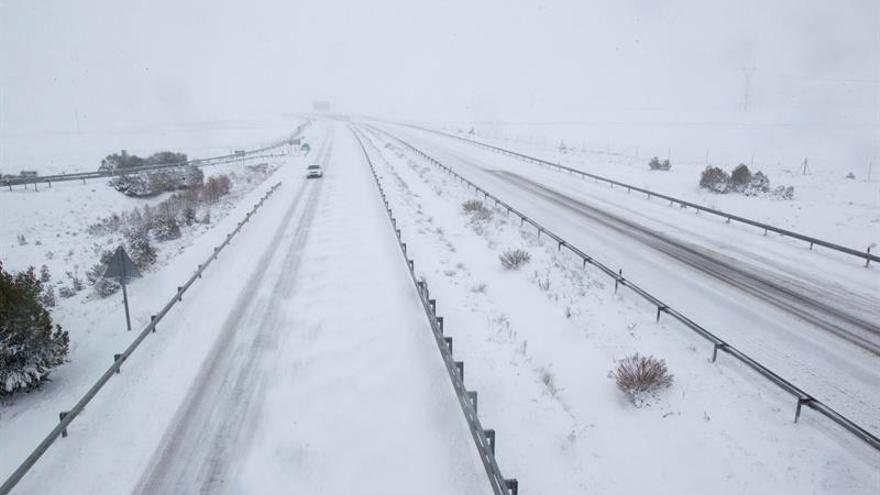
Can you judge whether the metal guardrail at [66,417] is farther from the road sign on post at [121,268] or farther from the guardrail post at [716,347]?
the guardrail post at [716,347]

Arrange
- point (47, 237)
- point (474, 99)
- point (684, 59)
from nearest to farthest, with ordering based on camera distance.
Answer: point (47, 237)
point (474, 99)
point (684, 59)

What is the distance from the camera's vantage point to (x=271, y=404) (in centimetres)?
817

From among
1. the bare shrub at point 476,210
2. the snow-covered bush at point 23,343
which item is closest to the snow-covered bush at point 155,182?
the bare shrub at point 476,210

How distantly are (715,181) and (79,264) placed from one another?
29.1 m

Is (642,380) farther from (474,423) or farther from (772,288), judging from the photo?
(772,288)

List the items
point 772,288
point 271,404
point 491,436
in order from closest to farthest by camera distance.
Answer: point 491,436 → point 271,404 → point 772,288

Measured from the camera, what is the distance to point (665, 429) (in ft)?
24.8

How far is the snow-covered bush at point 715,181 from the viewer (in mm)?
26422

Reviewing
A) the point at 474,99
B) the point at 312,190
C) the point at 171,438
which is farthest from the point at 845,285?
the point at 474,99

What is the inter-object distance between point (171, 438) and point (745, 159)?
48735mm

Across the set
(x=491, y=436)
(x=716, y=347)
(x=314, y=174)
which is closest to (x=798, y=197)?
(x=716, y=347)

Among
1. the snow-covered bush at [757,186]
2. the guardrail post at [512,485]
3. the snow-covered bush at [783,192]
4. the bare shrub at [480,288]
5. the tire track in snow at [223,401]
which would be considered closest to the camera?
the guardrail post at [512,485]

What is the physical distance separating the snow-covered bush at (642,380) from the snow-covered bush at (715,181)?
21345 millimetres

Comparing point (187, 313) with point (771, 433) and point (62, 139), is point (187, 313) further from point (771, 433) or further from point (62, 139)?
point (62, 139)
